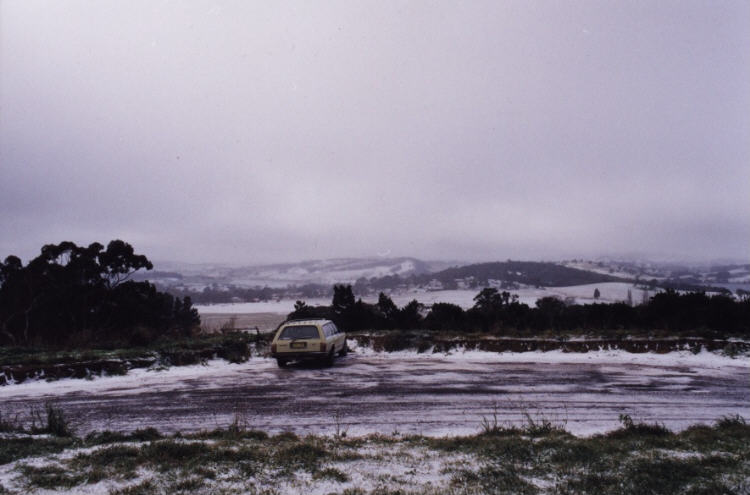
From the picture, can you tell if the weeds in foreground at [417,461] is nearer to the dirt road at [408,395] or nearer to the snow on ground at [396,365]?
the dirt road at [408,395]

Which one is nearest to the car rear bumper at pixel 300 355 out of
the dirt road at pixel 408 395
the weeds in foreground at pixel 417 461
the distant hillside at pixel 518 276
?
the dirt road at pixel 408 395

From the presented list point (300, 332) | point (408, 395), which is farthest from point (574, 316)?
point (408, 395)

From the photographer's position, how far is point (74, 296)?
75.1 feet

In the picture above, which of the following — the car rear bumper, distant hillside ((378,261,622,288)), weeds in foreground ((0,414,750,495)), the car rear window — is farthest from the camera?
distant hillside ((378,261,622,288))

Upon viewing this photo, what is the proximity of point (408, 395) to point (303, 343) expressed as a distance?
17.6 ft

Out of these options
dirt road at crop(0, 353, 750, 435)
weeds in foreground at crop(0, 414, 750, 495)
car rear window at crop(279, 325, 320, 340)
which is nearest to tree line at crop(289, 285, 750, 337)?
dirt road at crop(0, 353, 750, 435)

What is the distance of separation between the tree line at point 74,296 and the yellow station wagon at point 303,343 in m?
8.55

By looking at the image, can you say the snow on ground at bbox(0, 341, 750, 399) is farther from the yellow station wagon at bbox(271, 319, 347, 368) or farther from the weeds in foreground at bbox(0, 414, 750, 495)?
the weeds in foreground at bbox(0, 414, 750, 495)

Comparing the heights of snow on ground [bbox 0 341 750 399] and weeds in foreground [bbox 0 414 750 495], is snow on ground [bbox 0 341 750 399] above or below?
below

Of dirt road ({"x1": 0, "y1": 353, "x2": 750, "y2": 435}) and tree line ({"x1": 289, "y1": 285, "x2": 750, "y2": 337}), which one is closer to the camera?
dirt road ({"x1": 0, "y1": 353, "x2": 750, "y2": 435})

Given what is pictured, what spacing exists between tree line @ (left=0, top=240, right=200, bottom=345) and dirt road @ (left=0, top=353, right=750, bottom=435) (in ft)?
31.7

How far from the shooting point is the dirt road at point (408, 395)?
7809 mm

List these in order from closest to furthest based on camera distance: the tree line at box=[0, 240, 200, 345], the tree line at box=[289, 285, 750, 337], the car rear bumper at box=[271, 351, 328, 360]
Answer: the car rear bumper at box=[271, 351, 328, 360], the tree line at box=[289, 285, 750, 337], the tree line at box=[0, 240, 200, 345]

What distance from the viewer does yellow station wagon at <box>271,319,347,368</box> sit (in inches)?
566
